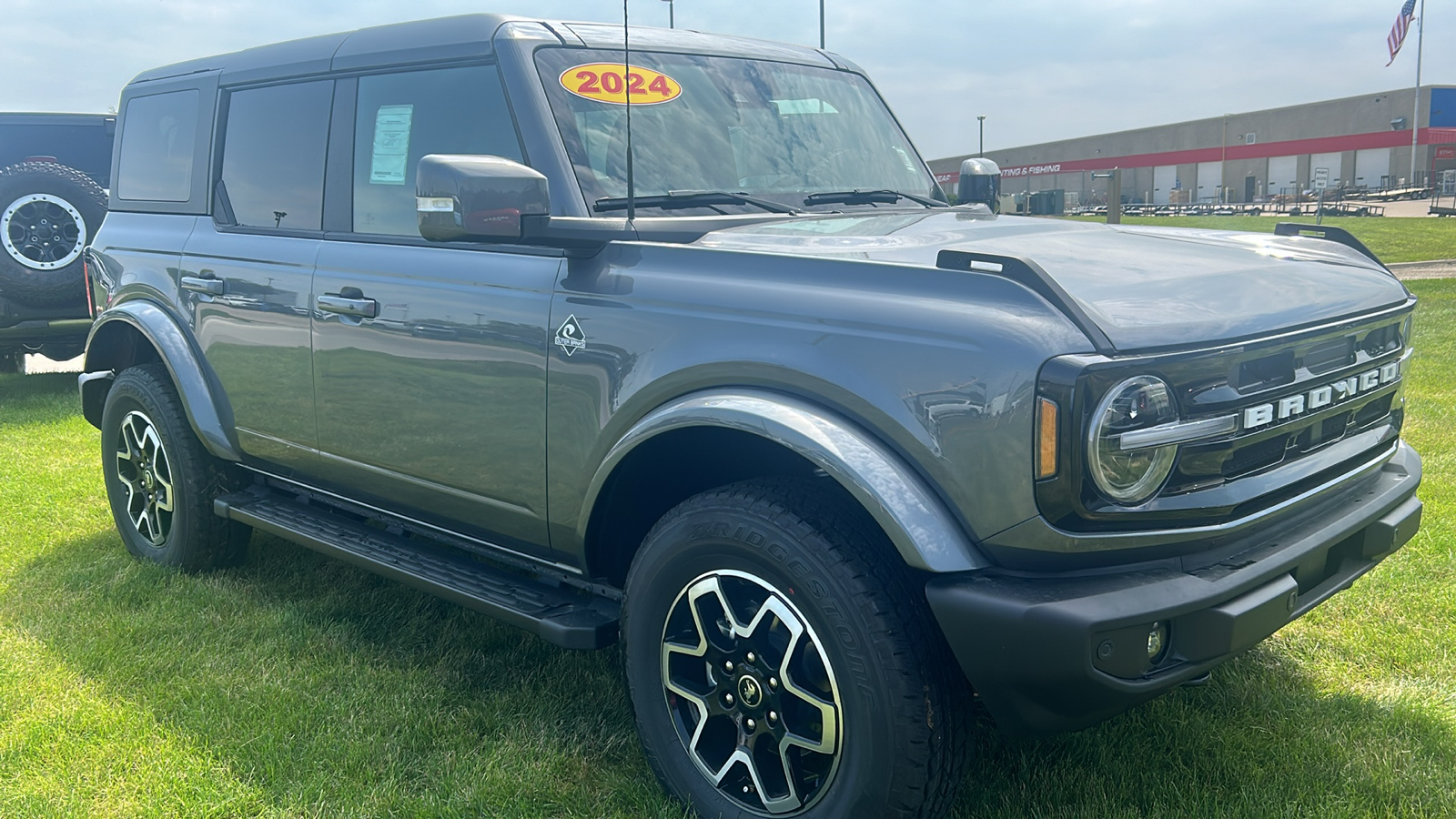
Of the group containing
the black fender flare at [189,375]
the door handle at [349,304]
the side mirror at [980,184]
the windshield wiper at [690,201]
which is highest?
the side mirror at [980,184]

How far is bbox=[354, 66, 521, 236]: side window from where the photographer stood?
11.3 feet

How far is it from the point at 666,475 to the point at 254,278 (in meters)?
1.87

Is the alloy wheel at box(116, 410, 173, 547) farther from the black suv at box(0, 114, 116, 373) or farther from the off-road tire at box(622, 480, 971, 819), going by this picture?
the black suv at box(0, 114, 116, 373)

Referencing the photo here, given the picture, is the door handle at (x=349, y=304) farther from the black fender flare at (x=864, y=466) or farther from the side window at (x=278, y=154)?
the black fender flare at (x=864, y=466)

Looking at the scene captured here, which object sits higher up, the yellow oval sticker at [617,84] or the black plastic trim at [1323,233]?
the yellow oval sticker at [617,84]

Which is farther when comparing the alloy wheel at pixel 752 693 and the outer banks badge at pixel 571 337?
the outer banks badge at pixel 571 337

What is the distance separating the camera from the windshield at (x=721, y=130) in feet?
11.0

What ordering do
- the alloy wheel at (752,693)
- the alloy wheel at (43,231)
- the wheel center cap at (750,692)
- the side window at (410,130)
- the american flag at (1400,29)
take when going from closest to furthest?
the alloy wheel at (752,693) → the wheel center cap at (750,692) → the side window at (410,130) → the alloy wheel at (43,231) → the american flag at (1400,29)

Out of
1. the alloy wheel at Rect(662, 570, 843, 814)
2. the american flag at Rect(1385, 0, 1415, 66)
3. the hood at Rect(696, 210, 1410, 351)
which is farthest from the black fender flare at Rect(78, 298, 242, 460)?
the american flag at Rect(1385, 0, 1415, 66)

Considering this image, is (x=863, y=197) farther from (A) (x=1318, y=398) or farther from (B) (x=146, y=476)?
(B) (x=146, y=476)

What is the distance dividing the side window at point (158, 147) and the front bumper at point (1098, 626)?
3726mm

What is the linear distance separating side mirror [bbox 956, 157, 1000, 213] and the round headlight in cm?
269

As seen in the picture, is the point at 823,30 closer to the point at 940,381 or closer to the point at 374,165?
the point at 374,165

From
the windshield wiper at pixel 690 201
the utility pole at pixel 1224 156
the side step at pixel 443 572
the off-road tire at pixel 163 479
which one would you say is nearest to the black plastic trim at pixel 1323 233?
the windshield wiper at pixel 690 201
